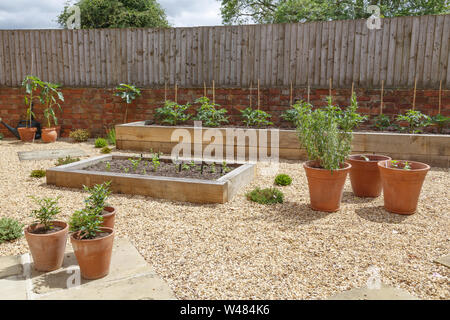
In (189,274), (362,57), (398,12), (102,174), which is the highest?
(398,12)

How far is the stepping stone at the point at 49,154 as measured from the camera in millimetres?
6535

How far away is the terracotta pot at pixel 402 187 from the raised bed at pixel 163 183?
5.34ft

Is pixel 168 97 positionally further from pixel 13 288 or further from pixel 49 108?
pixel 13 288

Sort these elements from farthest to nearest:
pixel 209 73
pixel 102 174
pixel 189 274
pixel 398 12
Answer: pixel 398 12, pixel 209 73, pixel 102 174, pixel 189 274

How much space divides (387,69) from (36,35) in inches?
309

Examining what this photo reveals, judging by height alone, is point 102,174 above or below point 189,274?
above

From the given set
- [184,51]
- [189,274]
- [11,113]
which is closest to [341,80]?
[184,51]

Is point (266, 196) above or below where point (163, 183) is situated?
below

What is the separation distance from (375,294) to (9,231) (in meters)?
2.80

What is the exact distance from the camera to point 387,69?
6.95 m

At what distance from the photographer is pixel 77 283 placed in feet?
7.52

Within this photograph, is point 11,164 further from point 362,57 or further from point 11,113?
point 362,57

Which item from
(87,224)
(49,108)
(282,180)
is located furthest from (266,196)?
(49,108)

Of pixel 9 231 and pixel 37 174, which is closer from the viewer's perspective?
pixel 9 231
